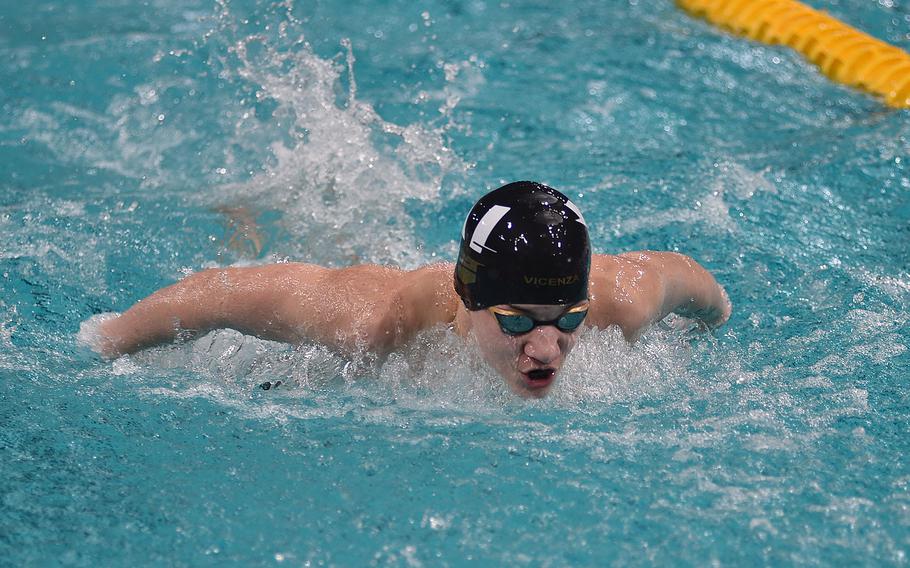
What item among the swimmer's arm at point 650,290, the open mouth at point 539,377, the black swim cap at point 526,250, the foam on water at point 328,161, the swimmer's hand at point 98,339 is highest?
the black swim cap at point 526,250

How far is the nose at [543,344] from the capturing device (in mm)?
2697

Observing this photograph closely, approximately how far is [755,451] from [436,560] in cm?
92

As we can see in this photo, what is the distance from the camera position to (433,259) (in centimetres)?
400

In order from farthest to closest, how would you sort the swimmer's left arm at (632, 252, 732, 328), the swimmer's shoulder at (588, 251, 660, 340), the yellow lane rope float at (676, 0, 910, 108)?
the yellow lane rope float at (676, 0, 910, 108)
the swimmer's left arm at (632, 252, 732, 328)
the swimmer's shoulder at (588, 251, 660, 340)

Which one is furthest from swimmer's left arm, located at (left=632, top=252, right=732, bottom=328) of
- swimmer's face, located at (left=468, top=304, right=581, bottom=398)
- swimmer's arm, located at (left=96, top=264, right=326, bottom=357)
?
swimmer's arm, located at (left=96, top=264, right=326, bottom=357)

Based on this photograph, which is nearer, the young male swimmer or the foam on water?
the young male swimmer

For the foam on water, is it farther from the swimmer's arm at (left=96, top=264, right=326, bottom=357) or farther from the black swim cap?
the black swim cap

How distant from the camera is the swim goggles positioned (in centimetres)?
271

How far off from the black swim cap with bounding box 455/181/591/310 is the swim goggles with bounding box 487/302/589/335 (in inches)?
1.1

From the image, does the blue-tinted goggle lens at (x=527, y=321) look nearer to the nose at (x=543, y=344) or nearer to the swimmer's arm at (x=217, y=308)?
the nose at (x=543, y=344)

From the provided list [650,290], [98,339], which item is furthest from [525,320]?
[98,339]

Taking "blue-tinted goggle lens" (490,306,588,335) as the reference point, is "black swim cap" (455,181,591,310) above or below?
above

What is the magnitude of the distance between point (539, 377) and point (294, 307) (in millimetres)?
727

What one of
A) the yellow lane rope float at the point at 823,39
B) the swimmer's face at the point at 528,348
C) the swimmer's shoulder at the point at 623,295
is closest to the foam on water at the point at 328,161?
the swimmer's shoulder at the point at 623,295
